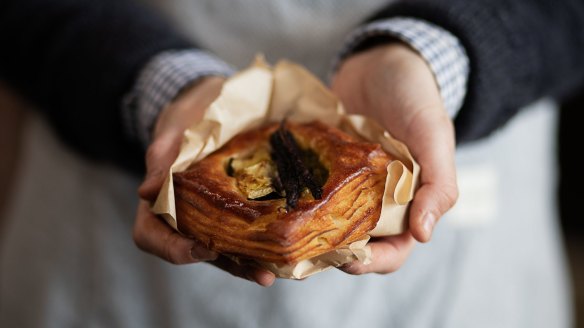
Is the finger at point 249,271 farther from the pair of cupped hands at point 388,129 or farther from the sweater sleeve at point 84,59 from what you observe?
the sweater sleeve at point 84,59

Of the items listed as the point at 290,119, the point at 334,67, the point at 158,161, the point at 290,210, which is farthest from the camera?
the point at 334,67

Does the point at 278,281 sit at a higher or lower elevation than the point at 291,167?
lower

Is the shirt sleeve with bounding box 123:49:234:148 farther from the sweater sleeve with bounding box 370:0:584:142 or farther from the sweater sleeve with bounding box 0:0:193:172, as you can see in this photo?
the sweater sleeve with bounding box 370:0:584:142

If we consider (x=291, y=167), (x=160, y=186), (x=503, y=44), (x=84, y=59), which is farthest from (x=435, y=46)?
(x=84, y=59)

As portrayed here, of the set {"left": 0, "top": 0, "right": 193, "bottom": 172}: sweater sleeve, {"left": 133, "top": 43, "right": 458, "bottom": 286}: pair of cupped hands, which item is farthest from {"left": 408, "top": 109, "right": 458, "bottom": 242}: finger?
{"left": 0, "top": 0, "right": 193, "bottom": 172}: sweater sleeve

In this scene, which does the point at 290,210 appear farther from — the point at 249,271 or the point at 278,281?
the point at 278,281

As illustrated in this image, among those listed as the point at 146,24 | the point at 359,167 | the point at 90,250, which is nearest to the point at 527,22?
the point at 359,167

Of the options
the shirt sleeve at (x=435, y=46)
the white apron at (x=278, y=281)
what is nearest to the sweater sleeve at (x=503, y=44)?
the shirt sleeve at (x=435, y=46)
